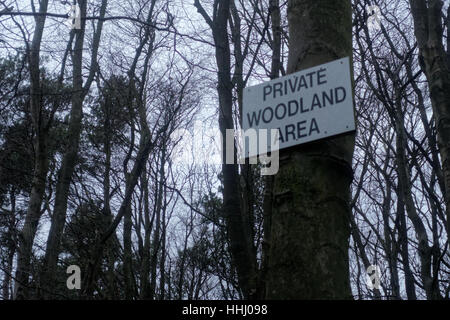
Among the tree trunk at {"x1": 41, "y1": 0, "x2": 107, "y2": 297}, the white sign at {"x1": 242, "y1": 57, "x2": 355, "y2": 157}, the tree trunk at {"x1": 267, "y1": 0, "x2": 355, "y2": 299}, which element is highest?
the tree trunk at {"x1": 41, "y1": 0, "x2": 107, "y2": 297}

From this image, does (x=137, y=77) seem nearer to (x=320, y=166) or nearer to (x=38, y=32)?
(x=38, y=32)

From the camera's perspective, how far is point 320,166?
143cm

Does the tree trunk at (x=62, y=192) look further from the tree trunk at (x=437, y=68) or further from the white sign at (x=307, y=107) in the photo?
the white sign at (x=307, y=107)

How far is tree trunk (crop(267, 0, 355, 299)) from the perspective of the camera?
51.2 inches

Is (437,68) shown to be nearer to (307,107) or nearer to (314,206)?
(307,107)

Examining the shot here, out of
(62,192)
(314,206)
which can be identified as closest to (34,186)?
(62,192)

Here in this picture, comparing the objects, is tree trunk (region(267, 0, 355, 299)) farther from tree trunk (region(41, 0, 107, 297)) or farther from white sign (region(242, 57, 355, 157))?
tree trunk (region(41, 0, 107, 297))

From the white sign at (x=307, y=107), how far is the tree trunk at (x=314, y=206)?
4 cm

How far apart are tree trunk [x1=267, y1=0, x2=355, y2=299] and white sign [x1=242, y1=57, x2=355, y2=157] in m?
0.04

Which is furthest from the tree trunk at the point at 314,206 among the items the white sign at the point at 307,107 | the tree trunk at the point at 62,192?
the tree trunk at the point at 62,192

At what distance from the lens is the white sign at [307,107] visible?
147 cm

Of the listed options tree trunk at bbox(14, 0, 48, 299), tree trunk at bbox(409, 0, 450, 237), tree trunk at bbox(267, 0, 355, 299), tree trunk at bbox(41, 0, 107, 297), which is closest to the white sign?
tree trunk at bbox(267, 0, 355, 299)
